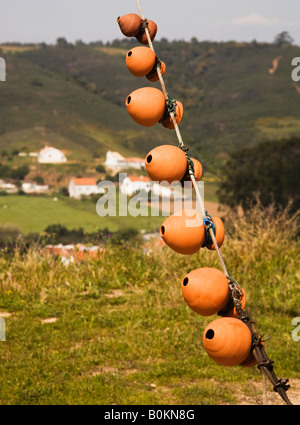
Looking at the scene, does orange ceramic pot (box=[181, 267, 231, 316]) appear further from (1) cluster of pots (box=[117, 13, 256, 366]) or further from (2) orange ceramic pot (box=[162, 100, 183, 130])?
(2) orange ceramic pot (box=[162, 100, 183, 130])

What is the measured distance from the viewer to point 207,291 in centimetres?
160

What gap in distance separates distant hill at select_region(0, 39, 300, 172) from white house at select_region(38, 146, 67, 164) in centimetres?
117

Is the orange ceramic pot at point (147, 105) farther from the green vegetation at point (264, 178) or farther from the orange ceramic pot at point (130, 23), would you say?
the green vegetation at point (264, 178)

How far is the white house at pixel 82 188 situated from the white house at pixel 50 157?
6.93 metres

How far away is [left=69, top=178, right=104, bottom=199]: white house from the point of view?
3585 centimetres

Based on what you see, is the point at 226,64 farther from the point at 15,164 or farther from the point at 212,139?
the point at 15,164

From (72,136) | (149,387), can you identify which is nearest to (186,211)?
(149,387)

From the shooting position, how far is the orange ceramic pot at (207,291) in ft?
5.26

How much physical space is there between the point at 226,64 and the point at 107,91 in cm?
2806

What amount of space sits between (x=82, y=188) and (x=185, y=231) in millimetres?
34949

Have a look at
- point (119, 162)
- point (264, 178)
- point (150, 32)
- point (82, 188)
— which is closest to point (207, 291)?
point (150, 32)

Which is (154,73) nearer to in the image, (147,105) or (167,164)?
(147,105)

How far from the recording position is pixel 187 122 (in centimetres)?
A: 7569

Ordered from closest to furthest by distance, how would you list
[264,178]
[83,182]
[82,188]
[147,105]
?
[147,105]
[82,188]
[83,182]
[264,178]
